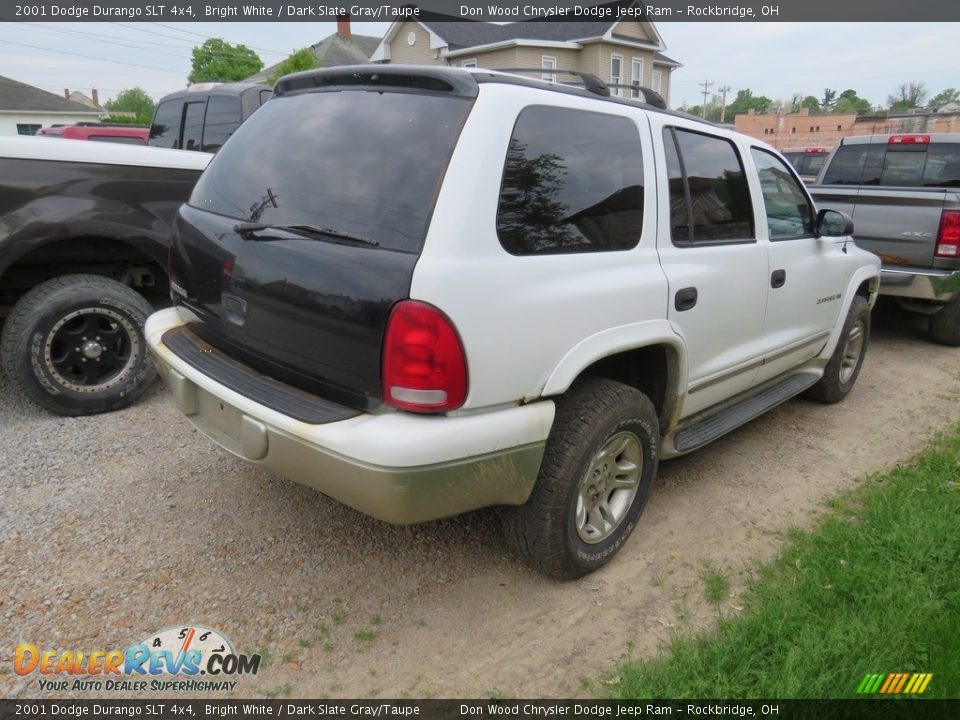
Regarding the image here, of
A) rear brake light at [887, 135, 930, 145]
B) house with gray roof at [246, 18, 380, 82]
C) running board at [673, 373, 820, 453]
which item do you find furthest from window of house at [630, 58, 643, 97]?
running board at [673, 373, 820, 453]

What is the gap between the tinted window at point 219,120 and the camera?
6586 mm

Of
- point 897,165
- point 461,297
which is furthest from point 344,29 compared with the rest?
point 461,297

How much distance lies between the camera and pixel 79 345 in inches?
163

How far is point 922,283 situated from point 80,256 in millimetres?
6514

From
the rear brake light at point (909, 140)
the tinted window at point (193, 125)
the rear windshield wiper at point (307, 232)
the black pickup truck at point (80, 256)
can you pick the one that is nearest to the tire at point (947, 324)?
the rear brake light at point (909, 140)

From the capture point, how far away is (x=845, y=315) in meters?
4.71

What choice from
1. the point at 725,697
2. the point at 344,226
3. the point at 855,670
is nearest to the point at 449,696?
the point at 725,697

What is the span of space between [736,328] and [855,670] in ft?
5.41

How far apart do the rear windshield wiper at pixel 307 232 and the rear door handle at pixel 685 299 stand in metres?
1.37

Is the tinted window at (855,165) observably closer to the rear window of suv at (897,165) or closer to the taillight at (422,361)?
the rear window of suv at (897,165)

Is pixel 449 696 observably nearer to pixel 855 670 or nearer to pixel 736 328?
pixel 855 670

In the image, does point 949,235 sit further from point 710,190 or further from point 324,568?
point 324,568

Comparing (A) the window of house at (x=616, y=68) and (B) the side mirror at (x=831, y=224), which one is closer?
(B) the side mirror at (x=831, y=224)

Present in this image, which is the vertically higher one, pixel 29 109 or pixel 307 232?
pixel 29 109
